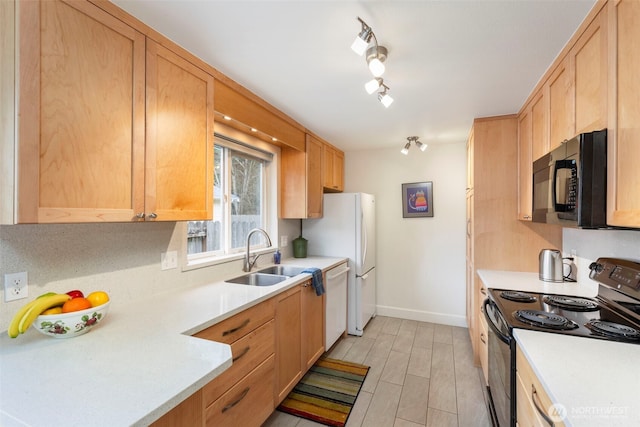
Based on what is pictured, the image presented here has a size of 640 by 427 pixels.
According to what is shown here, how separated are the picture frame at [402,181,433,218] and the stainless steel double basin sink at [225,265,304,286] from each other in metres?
1.86

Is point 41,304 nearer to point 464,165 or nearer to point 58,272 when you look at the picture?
point 58,272

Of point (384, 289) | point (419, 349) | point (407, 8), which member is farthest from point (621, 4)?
point (384, 289)

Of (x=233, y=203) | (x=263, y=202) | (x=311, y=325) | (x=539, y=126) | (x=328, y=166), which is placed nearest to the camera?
(x=539, y=126)

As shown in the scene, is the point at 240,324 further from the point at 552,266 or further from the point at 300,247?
the point at 552,266

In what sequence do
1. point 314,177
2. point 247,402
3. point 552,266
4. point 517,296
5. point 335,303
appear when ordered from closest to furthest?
point 247,402 → point 517,296 → point 552,266 → point 335,303 → point 314,177

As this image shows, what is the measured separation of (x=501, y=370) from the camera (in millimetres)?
1484

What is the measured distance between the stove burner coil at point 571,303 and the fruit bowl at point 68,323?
2.32 m

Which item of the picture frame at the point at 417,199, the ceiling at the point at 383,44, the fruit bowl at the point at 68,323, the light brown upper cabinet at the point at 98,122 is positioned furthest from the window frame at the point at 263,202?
the picture frame at the point at 417,199

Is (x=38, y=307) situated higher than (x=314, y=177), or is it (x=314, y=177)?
(x=314, y=177)

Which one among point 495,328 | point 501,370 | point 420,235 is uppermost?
point 420,235

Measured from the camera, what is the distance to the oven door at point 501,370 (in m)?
1.31

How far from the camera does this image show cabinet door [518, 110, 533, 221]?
85.8 inches

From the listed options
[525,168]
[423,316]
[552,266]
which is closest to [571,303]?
[552,266]

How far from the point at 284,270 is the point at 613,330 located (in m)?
2.15
